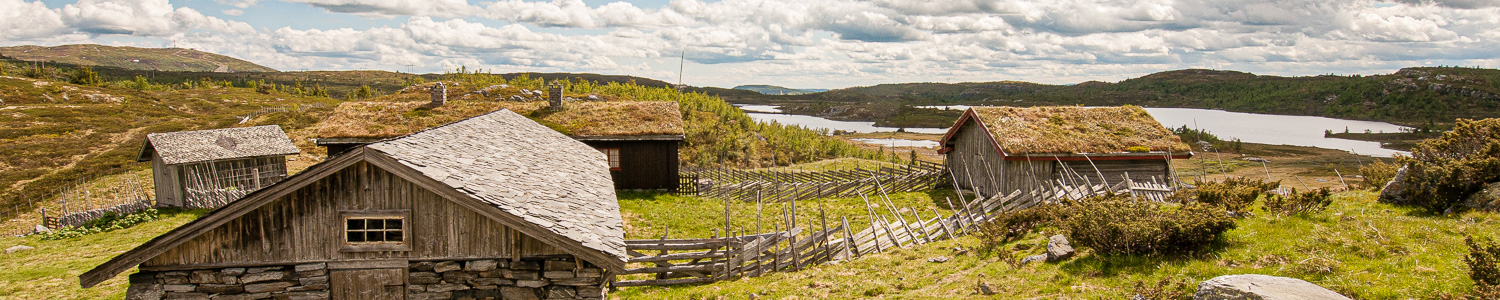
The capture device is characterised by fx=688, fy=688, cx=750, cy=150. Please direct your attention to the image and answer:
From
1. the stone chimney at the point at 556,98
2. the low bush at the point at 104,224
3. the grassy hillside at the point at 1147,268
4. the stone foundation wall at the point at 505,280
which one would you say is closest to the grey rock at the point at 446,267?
the stone foundation wall at the point at 505,280

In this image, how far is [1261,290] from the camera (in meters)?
6.54

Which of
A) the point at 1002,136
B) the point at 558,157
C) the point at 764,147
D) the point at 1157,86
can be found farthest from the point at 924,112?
the point at 558,157

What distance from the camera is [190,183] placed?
24.2 m

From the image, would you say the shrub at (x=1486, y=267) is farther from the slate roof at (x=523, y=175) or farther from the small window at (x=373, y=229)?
the small window at (x=373, y=229)

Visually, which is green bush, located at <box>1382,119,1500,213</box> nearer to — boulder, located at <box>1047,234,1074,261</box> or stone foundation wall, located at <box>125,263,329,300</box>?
boulder, located at <box>1047,234,1074,261</box>

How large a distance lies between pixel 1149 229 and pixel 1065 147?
12.4m

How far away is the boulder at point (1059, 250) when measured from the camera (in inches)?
445

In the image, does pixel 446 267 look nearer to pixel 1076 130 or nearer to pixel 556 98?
pixel 556 98

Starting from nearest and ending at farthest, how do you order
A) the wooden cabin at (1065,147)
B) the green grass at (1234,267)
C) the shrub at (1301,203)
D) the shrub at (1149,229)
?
the green grass at (1234,267) < the shrub at (1149,229) < the shrub at (1301,203) < the wooden cabin at (1065,147)

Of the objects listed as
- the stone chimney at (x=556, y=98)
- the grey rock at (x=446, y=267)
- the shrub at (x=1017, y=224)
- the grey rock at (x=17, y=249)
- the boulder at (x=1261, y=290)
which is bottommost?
the grey rock at (x=17, y=249)

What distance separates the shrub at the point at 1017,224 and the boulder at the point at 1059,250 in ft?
7.34

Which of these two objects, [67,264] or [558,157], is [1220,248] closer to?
[558,157]

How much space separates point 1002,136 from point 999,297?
13.9 metres

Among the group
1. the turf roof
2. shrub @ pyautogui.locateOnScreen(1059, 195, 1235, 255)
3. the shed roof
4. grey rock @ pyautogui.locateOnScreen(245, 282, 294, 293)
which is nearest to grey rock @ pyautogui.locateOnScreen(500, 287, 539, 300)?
grey rock @ pyautogui.locateOnScreen(245, 282, 294, 293)
